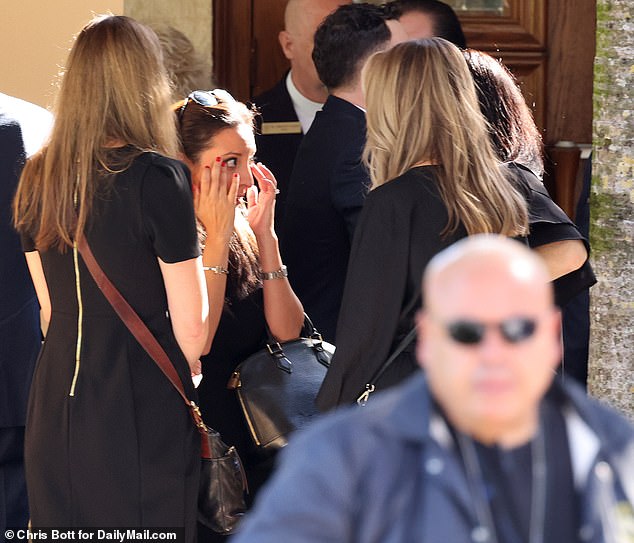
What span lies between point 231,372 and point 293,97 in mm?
2117

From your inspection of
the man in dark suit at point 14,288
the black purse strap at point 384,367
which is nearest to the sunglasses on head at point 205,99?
the man in dark suit at point 14,288

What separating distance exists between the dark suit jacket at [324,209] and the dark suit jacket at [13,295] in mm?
859

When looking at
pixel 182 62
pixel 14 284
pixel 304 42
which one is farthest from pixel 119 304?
pixel 304 42

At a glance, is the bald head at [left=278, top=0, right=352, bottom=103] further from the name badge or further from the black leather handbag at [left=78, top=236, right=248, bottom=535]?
the black leather handbag at [left=78, top=236, right=248, bottom=535]

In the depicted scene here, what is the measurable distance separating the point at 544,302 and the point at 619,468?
0.24 meters

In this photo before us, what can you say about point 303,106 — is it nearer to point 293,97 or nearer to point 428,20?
point 293,97

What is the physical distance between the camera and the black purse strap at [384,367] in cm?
299

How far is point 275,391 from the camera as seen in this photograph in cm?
338

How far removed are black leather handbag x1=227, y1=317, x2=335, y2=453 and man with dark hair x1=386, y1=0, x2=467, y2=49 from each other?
1975 mm

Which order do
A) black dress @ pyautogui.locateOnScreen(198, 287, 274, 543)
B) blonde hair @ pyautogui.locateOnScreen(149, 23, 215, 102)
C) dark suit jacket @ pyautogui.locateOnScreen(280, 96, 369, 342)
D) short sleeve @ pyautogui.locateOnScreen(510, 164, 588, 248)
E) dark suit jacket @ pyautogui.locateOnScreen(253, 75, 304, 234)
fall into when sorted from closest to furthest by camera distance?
short sleeve @ pyautogui.locateOnScreen(510, 164, 588, 248)
black dress @ pyautogui.locateOnScreen(198, 287, 274, 543)
dark suit jacket @ pyautogui.locateOnScreen(280, 96, 369, 342)
blonde hair @ pyautogui.locateOnScreen(149, 23, 215, 102)
dark suit jacket @ pyautogui.locateOnScreen(253, 75, 304, 234)

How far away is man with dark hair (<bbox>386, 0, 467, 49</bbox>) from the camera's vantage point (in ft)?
16.6

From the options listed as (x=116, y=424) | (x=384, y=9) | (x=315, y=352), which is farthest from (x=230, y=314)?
(x=384, y=9)

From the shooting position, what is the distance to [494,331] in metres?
1.47

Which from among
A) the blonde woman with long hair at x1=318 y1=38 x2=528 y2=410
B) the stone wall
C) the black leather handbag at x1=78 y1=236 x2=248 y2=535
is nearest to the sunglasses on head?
the blonde woman with long hair at x1=318 y1=38 x2=528 y2=410
